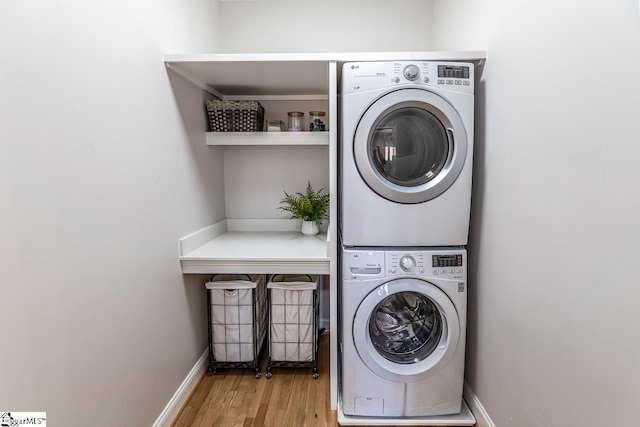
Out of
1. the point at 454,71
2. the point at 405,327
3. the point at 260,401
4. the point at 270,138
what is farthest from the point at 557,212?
the point at 260,401

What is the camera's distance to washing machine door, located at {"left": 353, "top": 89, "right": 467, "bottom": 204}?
4.88 feet

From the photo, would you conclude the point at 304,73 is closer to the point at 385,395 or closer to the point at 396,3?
the point at 396,3

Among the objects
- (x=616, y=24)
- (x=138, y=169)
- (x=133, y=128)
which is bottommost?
(x=138, y=169)

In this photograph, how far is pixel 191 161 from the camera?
189 cm

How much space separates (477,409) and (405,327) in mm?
520

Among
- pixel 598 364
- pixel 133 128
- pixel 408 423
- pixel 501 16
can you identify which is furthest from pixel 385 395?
pixel 501 16

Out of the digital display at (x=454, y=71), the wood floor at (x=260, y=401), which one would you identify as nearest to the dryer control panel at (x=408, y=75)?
the digital display at (x=454, y=71)

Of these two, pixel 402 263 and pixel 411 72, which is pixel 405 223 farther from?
pixel 411 72

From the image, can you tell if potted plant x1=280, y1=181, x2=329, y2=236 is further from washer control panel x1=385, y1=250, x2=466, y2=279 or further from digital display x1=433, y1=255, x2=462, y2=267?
digital display x1=433, y1=255, x2=462, y2=267

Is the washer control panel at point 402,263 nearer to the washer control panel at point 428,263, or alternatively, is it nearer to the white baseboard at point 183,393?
the washer control panel at point 428,263

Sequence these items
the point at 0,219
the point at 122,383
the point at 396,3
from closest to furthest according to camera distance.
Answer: the point at 0,219 → the point at 122,383 → the point at 396,3

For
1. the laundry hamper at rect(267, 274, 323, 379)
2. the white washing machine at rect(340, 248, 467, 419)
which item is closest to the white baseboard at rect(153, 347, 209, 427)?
the laundry hamper at rect(267, 274, 323, 379)

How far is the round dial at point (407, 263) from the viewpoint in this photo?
5.07 feet

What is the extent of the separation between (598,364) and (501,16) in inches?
53.3
